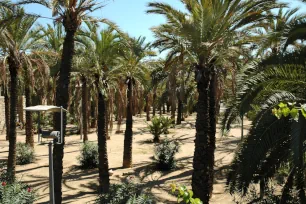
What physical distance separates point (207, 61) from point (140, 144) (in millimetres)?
14426

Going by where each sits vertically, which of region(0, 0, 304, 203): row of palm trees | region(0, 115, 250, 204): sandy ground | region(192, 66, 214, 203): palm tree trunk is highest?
region(0, 0, 304, 203): row of palm trees

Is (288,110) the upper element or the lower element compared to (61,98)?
lower

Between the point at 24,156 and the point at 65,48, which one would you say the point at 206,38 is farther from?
the point at 24,156

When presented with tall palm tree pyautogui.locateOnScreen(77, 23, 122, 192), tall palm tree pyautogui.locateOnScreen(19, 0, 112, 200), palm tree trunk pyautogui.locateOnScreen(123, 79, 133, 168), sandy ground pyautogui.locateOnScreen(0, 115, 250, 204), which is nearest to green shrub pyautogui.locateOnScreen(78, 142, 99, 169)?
sandy ground pyautogui.locateOnScreen(0, 115, 250, 204)

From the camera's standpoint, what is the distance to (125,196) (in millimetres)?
7172

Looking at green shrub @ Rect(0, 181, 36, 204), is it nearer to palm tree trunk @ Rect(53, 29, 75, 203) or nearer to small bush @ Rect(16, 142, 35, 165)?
palm tree trunk @ Rect(53, 29, 75, 203)

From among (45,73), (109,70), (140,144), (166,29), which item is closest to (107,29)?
(109,70)

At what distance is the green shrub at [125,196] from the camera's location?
6.73m

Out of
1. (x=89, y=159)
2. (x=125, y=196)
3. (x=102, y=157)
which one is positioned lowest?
(x=89, y=159)

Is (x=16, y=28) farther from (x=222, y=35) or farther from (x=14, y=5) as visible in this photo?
(x=222, y=35)

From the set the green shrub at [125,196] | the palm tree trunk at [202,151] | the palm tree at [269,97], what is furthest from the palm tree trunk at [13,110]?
the palm tree at [269,97]

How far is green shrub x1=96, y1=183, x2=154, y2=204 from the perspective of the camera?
6.73 m

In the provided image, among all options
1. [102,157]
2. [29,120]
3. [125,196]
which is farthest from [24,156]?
[125,196]

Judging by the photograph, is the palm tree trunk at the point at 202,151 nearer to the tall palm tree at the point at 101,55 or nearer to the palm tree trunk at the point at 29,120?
the tall palm tree at the point at 101,55
